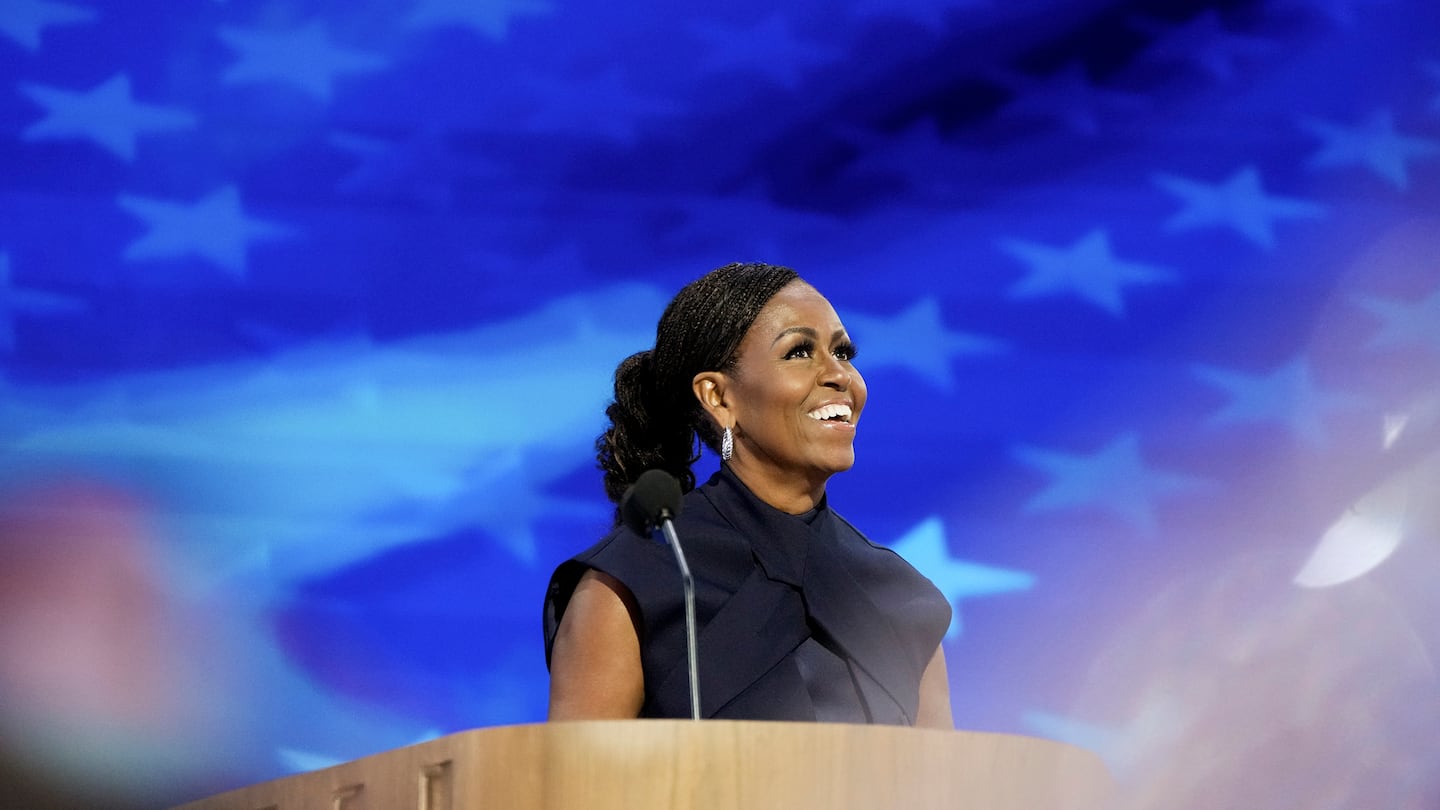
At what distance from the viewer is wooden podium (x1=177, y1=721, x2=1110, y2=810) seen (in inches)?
54.9

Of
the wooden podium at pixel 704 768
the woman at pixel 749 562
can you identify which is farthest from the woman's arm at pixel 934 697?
the wooden podium at pixel 704 768

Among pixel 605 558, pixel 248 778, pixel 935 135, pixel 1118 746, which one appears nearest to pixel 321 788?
pixel 605 558

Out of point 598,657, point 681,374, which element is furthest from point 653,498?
point 681,374

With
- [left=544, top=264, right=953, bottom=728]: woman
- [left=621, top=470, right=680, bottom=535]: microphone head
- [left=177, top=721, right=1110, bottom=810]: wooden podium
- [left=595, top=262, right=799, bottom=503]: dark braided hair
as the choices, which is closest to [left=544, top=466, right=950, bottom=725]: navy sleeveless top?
[left=544, top=264, right=953, bottom=728]: woman

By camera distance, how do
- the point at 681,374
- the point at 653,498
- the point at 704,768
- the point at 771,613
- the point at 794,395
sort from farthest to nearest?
1. the point at 681,374
2. the point at 794,395
3. the point at 771,613
4. the point at 653,498
5. the point at 704,768

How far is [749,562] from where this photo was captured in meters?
2.25

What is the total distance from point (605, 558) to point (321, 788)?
1.98ft

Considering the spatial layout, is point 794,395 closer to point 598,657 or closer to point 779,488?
point 779,488

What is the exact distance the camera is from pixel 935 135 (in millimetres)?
3814

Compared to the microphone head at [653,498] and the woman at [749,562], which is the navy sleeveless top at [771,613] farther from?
the microphone head at [653,498]

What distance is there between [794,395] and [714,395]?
0.15m

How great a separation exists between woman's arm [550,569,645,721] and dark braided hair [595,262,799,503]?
334mm

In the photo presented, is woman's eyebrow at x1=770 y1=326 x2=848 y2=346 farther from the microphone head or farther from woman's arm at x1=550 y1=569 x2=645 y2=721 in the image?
the microphone head

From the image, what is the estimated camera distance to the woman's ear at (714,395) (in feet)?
7.91
